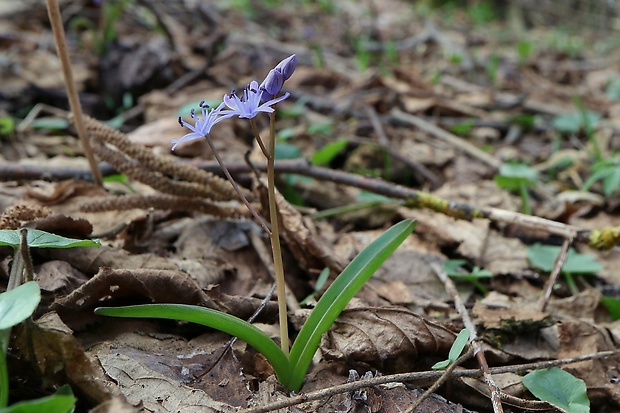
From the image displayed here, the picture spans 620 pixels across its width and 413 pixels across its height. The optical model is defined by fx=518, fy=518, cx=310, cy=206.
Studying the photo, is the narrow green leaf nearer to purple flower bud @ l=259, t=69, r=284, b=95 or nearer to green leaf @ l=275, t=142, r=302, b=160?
purple flower bud @ l=259, t=69, r=284, b=95

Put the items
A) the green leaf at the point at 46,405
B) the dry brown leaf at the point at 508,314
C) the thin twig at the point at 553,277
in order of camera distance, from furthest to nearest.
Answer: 1. the thin twig at the point at 553,277
2. the dry brown leaf at the point at 508,314
3. the green leaf at the point at 46,405

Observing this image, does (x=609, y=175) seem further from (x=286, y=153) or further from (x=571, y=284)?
(x=286, y=153)

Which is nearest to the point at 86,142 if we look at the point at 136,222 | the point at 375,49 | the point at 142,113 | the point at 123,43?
the point at 136,222

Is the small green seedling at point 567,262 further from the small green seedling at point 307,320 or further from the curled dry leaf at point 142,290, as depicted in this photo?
the curled dry leaf at point 142,290

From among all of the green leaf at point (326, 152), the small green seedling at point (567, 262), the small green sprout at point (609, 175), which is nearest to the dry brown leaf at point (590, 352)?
the small green seedling at point (567, 262)

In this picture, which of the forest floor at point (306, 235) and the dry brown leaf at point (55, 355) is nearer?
the dry brown leaf at point (55, 355)

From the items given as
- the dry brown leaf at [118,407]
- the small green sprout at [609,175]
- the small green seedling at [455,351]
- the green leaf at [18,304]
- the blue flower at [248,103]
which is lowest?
the small green sprout at [609,175]

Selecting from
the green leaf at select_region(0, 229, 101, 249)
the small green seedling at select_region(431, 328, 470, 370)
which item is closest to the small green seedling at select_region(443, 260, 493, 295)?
the small green seedling at select_region(431, 328, 470, 370)

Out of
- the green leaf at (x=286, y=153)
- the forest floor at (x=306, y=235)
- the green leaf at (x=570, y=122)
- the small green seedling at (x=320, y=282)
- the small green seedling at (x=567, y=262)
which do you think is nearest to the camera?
the forest floor at (x=306, y=235)

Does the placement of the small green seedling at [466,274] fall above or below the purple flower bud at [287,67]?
below
